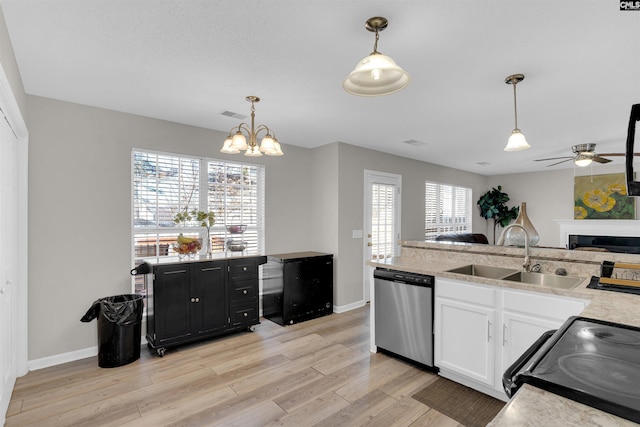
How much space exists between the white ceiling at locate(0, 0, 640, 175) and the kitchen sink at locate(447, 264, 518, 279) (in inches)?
63.6

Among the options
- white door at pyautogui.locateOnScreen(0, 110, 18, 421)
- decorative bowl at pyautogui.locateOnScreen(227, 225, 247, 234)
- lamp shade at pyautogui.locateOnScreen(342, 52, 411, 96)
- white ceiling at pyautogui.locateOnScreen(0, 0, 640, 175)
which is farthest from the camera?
decorative bowl at pyautogui.locateOnScreen(227, 225, 247, 234)

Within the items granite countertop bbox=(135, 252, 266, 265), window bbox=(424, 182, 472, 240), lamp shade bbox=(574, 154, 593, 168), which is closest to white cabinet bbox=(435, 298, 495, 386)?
granite countertop bbox=(135, 252, 266, 265)

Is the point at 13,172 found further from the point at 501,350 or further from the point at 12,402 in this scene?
the point at 501,350

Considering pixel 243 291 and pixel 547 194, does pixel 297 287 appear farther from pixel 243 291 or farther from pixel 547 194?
pixel 547 194

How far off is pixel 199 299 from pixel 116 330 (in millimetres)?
792

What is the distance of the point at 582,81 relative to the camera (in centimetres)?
267

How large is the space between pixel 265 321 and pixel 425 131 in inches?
132

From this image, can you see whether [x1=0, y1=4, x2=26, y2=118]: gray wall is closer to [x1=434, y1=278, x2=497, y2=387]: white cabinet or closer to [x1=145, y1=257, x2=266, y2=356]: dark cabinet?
[x1=145, y1=257, x2=266, y2=356]: dark cabinet

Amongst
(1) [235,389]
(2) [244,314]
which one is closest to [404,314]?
(1) [235,389]

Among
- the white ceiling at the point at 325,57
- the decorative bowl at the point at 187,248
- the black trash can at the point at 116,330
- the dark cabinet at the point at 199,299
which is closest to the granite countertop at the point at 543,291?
the white ceiling at the point at 325,57

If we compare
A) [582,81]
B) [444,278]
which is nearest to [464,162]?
[582,81]

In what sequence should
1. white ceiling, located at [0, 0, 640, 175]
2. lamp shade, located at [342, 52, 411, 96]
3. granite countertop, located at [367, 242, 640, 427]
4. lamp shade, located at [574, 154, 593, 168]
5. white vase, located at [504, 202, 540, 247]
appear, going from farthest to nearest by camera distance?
lamp shade, located at [574, 154, 593, 168]
white vase, located at [504, 202, 540, 247]
white ceiling, located at [0, 0, 640, 175]
lamp shade, located at [342, 52, 411, 96]
granite countertop, located at [367, 242, 640, 427]

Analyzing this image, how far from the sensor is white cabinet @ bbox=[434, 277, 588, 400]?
2176 mm

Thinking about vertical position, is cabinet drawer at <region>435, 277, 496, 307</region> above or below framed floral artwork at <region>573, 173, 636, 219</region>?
below
